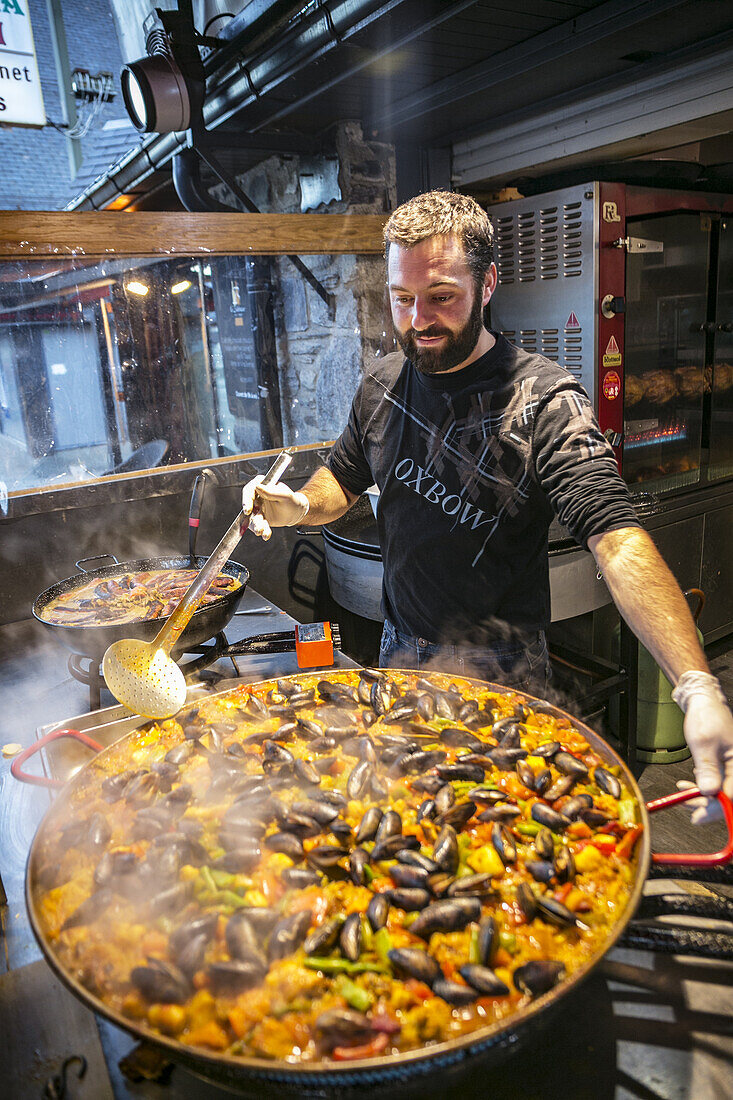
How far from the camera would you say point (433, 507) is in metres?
2.70

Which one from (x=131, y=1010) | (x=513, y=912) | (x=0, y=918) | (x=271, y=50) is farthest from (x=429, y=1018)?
(x=271, y=50)

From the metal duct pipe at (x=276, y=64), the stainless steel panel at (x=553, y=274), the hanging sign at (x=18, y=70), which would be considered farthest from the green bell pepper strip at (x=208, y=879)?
the hanging sign at (x=18, y=70)

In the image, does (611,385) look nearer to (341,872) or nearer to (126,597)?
(126,597)

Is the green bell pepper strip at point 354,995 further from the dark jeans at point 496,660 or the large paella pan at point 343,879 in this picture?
the dark jeans at point 496,660

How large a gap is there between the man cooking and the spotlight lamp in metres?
2.70

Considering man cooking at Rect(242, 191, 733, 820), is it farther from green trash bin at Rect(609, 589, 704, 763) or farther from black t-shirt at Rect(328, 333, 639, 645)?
green trash bin at Rect(609, 589, 704, 763)

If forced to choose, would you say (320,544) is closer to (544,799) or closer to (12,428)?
(12,428)

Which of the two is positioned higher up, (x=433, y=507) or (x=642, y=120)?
(x=642, y=120)

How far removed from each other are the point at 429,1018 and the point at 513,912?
30 cm

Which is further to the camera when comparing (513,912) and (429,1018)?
(513,912)

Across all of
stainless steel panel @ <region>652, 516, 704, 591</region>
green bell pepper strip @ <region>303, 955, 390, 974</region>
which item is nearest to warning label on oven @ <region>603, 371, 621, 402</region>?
stainless steel panel @ <region>652, 516, 704, 591</region>

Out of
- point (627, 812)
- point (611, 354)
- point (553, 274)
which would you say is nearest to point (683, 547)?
point (611, 354)

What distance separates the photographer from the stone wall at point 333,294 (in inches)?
199

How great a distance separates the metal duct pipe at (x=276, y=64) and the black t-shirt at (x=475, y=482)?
5.44 ft
